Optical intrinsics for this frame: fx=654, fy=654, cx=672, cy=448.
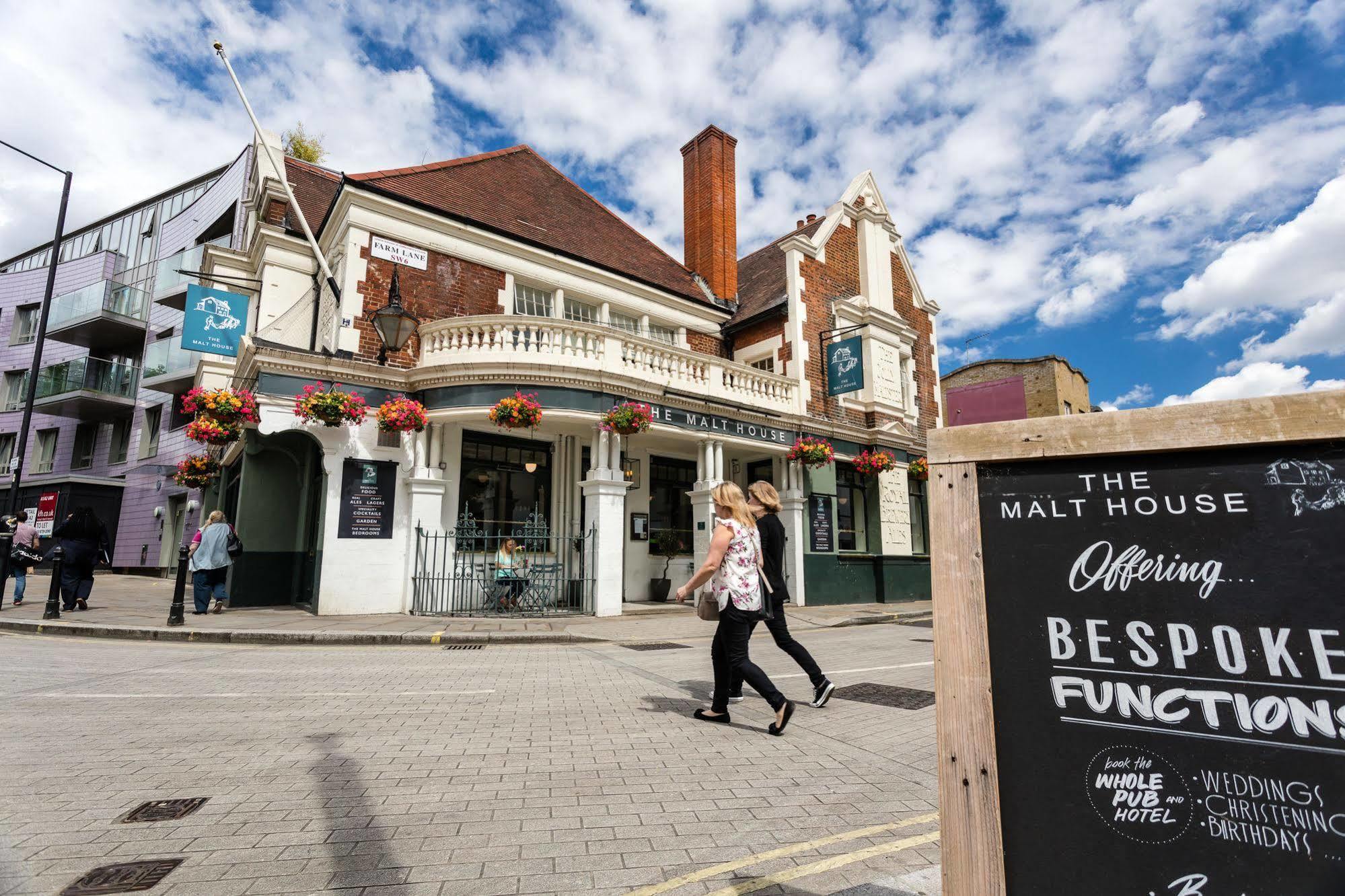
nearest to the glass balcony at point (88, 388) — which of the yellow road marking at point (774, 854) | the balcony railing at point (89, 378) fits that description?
the balcony railing at point (89, 378)

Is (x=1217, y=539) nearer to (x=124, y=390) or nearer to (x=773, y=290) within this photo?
(x=773, y=290)

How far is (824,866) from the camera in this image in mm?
2678

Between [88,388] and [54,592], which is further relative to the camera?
[88,388]

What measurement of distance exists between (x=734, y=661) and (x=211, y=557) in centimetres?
1069

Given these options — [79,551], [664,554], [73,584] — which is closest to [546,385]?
[664,554]

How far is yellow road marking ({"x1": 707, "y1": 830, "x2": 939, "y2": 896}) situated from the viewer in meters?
2.47

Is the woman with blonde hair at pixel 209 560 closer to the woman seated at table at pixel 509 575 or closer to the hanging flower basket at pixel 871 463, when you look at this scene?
the woman seated at table at pixel 509 575

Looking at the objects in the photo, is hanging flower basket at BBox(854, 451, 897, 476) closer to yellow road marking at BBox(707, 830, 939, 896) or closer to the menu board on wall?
yellow road marking at BBox(707, 830, 939, 896)

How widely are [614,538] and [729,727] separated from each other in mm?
7758

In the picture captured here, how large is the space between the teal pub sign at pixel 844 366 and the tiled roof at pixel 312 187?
13.0 metres

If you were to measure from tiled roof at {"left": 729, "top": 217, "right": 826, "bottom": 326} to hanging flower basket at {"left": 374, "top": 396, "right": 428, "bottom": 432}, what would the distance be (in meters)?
9.39

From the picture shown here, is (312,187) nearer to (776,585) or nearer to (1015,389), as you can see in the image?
(776,585)

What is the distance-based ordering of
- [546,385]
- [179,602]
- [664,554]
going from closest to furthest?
[179,602]
[546,385]
[664,554]

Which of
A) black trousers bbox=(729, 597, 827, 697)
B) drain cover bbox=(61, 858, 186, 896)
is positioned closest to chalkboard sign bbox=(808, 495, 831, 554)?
black trousers bbox=(729, 597, 827, 697)
